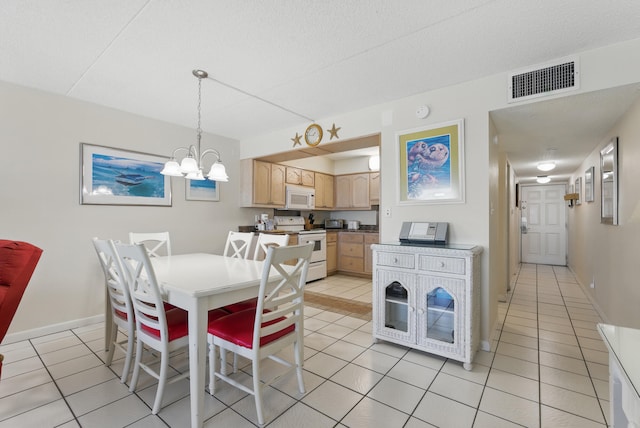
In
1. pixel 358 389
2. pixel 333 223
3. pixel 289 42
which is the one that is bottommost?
pixel 358 389

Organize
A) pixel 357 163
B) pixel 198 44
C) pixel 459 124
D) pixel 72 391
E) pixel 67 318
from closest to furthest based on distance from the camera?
1. pixel 72 391
2. pixel 198 44
3. pixel 459 124
4. pixel 67 318
5. pixel 357 163

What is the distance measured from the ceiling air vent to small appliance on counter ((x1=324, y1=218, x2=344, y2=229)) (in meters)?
4.23

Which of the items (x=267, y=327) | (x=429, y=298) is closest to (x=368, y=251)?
(x=429, y=298)

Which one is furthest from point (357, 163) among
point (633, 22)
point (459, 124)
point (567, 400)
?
point (567, 400)

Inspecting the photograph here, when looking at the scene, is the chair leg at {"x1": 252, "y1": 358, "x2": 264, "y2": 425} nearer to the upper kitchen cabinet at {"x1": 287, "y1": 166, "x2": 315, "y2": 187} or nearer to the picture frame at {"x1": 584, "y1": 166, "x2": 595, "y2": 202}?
the upper kitchen cabinet at {"x1": 287, "y1": 166, "x2": 315, "y2": 187}

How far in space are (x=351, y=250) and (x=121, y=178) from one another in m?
3.77

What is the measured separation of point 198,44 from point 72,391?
249cm

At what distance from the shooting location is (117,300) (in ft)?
6.94

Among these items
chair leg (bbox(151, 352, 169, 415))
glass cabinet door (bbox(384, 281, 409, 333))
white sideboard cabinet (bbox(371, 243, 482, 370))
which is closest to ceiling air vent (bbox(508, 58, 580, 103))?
white sideboard cabinet (bbox(371, 243, 482, 370))

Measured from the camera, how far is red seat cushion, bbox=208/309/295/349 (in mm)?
1704

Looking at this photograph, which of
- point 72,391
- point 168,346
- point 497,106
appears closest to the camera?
point 168,346

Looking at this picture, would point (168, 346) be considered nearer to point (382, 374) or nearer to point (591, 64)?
point (382, 374)

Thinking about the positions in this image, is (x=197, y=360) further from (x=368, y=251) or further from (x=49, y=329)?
(x=368, y=251)

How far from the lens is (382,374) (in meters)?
2.15
